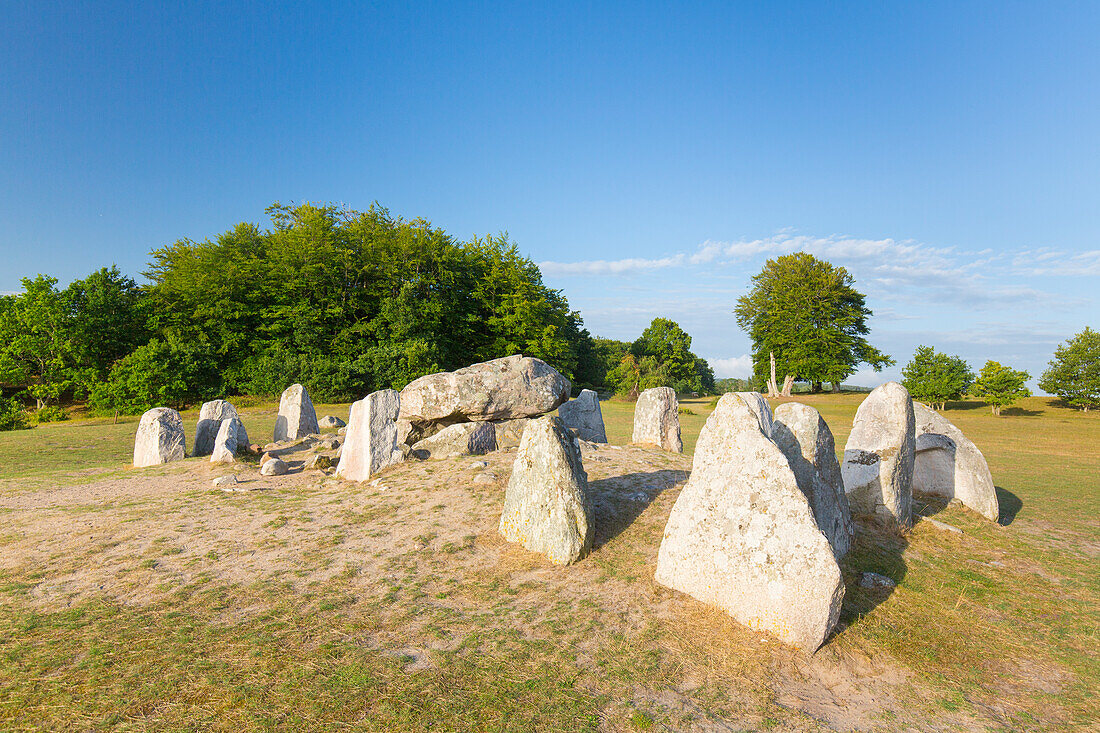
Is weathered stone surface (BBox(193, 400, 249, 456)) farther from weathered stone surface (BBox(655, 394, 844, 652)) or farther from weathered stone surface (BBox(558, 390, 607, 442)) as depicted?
weathered stone surface (BBox(655, 394, 844, 652))

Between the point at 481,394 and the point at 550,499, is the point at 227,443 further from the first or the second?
the point at 550,499

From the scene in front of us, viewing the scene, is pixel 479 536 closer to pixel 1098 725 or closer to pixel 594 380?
pixel 1098 725

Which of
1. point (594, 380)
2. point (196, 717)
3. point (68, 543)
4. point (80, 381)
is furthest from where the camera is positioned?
point (594, 380)

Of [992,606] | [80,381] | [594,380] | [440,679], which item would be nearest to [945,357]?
[594,380]

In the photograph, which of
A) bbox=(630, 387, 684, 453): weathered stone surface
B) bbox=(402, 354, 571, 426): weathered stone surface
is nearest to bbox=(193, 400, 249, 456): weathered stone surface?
bbox=(402, 354, 571, 426): weathered stone surface

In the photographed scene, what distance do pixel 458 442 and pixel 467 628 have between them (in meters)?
6.44

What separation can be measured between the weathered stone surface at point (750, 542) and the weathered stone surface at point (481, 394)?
6.55 meters

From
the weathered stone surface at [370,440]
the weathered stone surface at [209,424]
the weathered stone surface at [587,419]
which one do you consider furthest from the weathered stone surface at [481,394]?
the weathered stone surface at [209,424]

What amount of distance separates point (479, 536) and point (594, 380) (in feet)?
141

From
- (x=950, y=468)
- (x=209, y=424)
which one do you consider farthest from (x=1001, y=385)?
(x=209, y=424)

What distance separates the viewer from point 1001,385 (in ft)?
107

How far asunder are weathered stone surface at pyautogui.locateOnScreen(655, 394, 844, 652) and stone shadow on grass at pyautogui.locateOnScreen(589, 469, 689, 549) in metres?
1.55

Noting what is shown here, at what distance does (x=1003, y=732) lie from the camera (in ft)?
13.5

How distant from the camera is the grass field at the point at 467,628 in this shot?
4.05m
